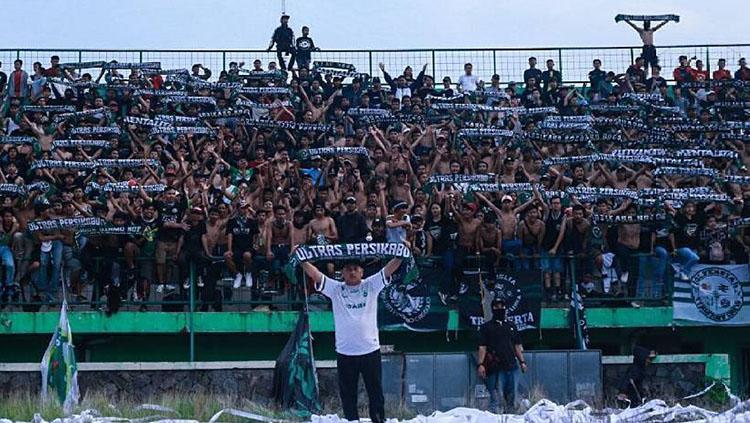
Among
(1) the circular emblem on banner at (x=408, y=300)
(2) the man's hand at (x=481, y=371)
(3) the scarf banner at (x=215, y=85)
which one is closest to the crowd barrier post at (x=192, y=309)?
(1) the circular emblem on banner at (x=408, y=300)

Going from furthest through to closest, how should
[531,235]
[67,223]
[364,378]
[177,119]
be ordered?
[177,119] < [531,235] < [67,223] < [364,378]

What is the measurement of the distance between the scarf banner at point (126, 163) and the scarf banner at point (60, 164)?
0.17 meters

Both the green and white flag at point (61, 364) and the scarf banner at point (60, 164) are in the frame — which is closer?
the green and white flag at point (61, 364)

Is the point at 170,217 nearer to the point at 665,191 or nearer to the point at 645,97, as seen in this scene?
the point at 665,191

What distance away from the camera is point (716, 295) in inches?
870

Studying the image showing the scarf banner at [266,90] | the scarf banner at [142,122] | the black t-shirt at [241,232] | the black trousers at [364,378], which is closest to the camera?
the black trousers at [364,378]

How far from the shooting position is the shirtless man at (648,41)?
3416cm

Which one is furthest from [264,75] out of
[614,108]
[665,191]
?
[665,191]

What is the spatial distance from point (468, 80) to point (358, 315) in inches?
785

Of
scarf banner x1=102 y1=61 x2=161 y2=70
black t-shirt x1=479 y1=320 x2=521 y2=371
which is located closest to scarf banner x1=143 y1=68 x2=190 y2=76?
scarf banner x1=102 y1=61 x2=161 y2=70

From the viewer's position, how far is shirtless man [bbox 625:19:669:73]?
34.2m

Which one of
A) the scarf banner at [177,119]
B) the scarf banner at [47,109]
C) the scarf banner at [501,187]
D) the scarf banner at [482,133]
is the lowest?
the scarf banner at [501,187]

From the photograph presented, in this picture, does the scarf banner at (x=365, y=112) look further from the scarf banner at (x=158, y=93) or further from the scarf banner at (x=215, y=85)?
the scarf banner at (x=158, y=93)

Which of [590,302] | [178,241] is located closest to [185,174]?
[178,241]
